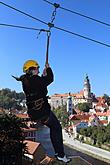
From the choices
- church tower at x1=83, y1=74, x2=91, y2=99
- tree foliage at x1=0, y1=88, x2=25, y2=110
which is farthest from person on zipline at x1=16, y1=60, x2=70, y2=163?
church tower at x1=83, y1=74, x2=91, y2=99

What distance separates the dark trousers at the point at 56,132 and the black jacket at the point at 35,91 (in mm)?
88

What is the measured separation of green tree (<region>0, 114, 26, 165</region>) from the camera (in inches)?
535

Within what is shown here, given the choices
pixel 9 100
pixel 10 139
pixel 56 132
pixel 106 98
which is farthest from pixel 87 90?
pixel 56 132

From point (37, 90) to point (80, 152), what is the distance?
41.7 metres

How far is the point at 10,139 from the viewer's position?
14.7 m

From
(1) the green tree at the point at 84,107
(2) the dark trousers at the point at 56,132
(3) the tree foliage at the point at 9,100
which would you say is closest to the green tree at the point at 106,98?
(1) the green tree at the point at 84,107

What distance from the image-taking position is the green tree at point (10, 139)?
1359 cm

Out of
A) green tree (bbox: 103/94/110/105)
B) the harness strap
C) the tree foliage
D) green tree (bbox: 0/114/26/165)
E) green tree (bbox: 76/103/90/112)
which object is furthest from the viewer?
green tree (bbox: 103/94/110/105)

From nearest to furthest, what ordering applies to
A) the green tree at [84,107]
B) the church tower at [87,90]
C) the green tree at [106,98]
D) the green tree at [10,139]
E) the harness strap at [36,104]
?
the harness strap at [36,104] → the green tree at [10,139] → the green tree at [84,107] → the church tower at [87,90] → the green tree at [106,98]

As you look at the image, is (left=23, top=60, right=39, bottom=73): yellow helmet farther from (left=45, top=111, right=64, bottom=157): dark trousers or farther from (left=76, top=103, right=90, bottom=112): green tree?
(left=76, top=103, right=90, bottom=112): green tree

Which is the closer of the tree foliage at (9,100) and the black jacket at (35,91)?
the black jacket at (35,91)

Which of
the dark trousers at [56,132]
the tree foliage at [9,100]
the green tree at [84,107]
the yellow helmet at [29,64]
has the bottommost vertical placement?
the dark trousers at [56,132]

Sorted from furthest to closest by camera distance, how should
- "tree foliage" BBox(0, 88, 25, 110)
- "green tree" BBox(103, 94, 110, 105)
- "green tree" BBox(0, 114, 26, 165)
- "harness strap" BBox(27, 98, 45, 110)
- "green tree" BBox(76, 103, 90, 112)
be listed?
"green tree" BBox(103, 94, 110, 105)
"green tree" BBox(76, 103, 90, 112)
"tree foliage" BBox(0, 88, 25, 110)
"green tree" BBox(0, 114, 26, 165)
"harness strap" BBox(27, 98, 45, 110)

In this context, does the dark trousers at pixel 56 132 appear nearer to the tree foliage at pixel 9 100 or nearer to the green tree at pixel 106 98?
the tree foliage at pixel 9 100
